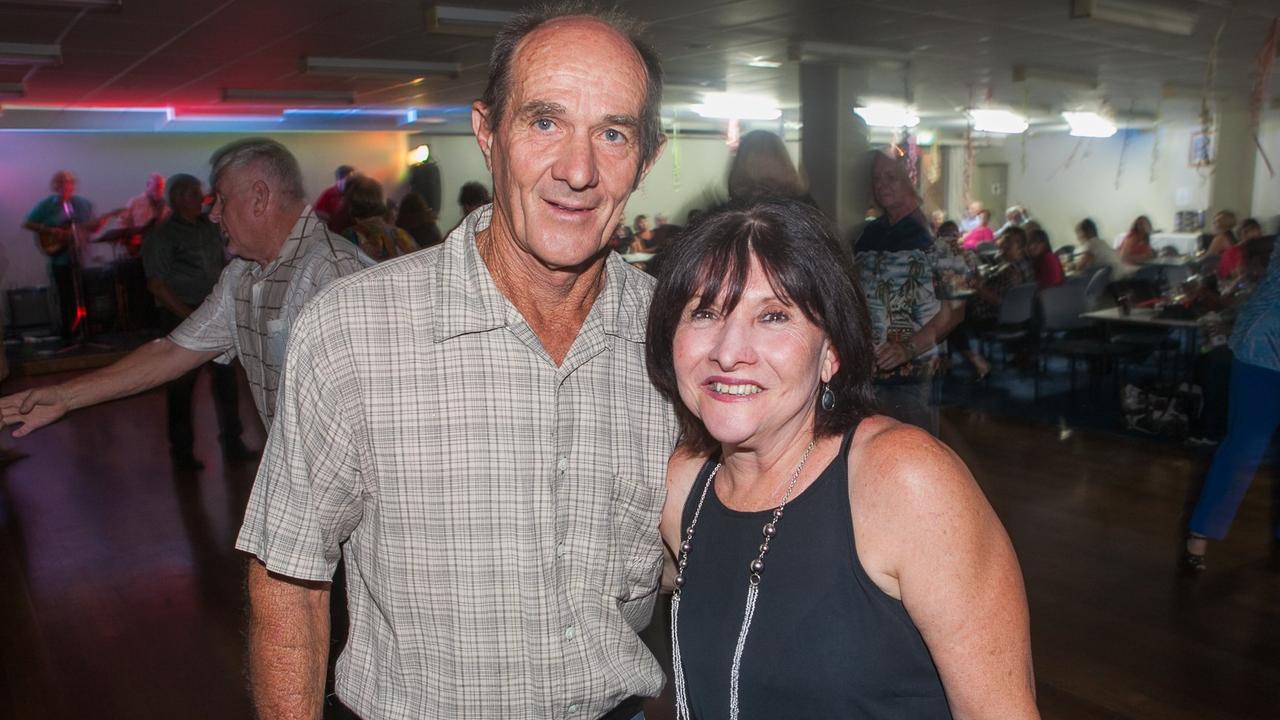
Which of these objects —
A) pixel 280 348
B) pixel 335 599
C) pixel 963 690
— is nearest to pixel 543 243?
pixel 963 690

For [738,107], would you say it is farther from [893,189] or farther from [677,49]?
[893,189]

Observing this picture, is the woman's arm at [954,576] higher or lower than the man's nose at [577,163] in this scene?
lower

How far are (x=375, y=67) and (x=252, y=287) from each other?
259 inches

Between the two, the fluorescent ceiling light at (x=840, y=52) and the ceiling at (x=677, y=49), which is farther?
the fluorescent ceiling light at (x=840, y=52)

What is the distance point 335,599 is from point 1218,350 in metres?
5.90

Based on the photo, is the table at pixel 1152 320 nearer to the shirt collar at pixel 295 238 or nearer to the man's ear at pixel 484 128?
the shirt collar at pixel 295 238

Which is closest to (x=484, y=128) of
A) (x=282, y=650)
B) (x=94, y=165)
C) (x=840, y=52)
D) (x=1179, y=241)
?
(x=282, y=650)

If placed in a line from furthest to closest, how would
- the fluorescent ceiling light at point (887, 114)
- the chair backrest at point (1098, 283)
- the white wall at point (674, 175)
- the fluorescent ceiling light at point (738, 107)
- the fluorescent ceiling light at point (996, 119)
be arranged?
the white wall at point (674, 175)
the fluorescent ceiling light at point (996, 119)
the fluorescent ceiling light at point (887, 114)
the fluorescent ceiling light at point (738, 107)
the chair backrest at point (1098, 283)

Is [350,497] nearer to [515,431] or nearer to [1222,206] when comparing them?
[515,431]

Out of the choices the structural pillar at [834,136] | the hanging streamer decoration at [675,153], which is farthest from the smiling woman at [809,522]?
the hanging streamer decoration at [675,153]

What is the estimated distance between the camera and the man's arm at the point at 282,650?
4.24ft

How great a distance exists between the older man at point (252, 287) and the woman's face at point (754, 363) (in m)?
1.81

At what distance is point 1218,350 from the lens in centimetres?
616

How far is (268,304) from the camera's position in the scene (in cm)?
288
